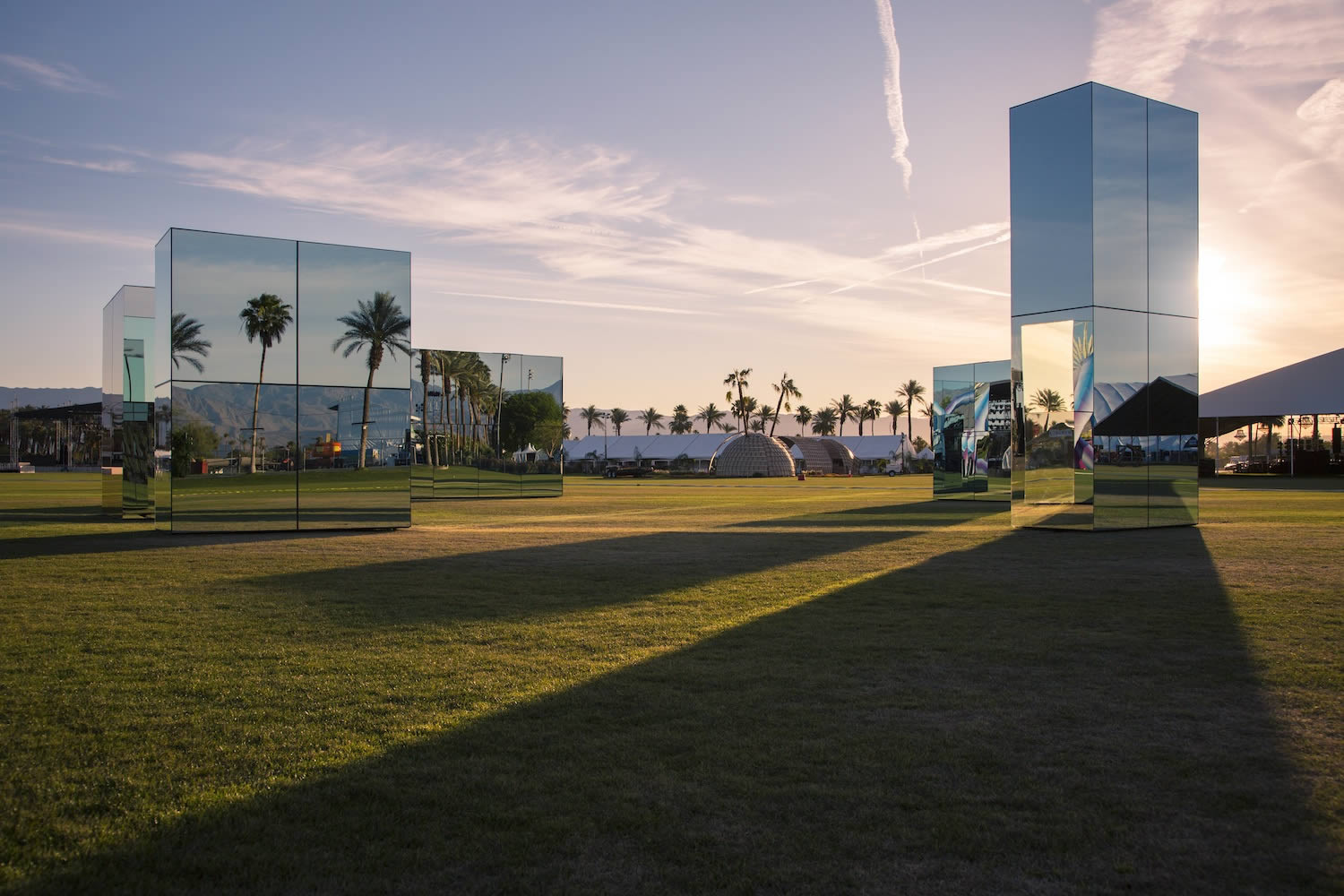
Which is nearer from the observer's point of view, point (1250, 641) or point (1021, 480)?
point (1250, 641)

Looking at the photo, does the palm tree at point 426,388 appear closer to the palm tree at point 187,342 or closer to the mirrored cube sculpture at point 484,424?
the mirrored cube sculpture at point 484,424

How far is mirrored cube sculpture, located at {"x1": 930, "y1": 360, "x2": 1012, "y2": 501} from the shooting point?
110 feet

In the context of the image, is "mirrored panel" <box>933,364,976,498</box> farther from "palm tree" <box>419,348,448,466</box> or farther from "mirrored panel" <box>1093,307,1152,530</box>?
"palm tree" <box>419,348,448,466</box>

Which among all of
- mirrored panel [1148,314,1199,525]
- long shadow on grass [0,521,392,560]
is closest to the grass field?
long shadow on grass [0,521,392,560]

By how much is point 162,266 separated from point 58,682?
1382 cm

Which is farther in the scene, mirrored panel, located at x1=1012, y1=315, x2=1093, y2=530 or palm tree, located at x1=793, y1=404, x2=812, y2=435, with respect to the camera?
palm tree, located at x1=793, y1=404, x2=812, y2=435

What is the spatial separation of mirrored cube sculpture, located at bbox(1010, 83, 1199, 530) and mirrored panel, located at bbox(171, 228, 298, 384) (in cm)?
1435

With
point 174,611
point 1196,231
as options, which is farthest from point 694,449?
point 174,611

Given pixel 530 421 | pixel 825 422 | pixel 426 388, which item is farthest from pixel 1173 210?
pixel 825 422

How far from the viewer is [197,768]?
527cm

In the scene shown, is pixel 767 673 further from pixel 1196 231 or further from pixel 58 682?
pixel 1196 231

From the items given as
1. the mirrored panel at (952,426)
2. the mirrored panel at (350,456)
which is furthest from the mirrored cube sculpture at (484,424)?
the mirrored panel at (350,456)

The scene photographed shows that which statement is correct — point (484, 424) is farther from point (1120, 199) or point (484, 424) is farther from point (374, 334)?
point (1120, 199)

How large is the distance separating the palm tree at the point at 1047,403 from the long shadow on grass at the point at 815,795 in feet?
41.2
